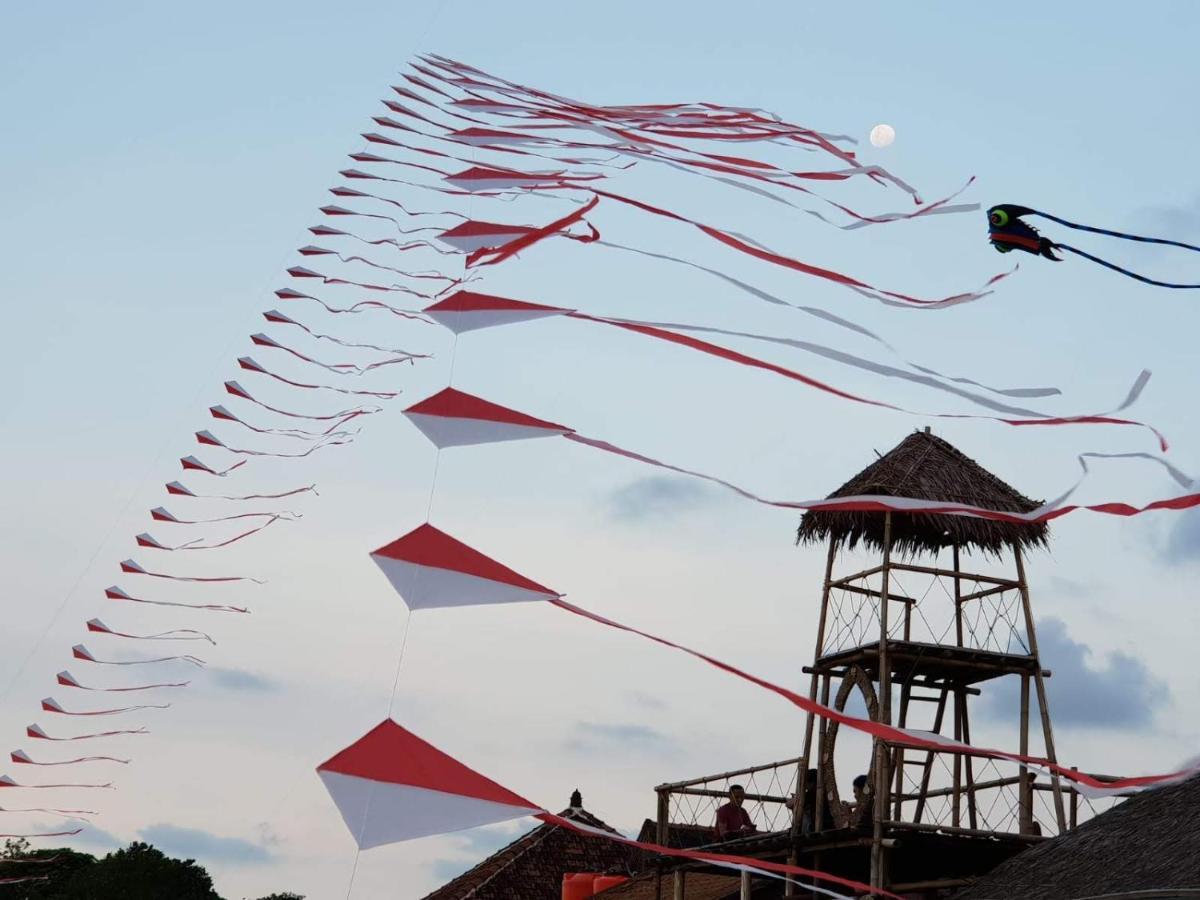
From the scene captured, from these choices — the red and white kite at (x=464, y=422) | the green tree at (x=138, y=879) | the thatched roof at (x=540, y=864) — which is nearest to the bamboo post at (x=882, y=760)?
the red and white kite at (x=464, y=422)

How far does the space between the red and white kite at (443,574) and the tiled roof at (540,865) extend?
68.6 feet

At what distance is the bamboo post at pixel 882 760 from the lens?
1491 centimetres

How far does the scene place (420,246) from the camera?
474 inches

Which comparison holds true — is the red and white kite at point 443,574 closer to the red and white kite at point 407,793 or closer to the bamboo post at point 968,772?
the red and white kite at point 407,793

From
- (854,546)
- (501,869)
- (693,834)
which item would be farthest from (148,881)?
(854,546)

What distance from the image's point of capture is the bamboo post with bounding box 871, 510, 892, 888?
14.9m

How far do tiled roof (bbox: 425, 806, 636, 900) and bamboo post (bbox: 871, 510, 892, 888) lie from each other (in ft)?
42.2

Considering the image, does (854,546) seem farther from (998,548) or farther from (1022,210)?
(1022,210)

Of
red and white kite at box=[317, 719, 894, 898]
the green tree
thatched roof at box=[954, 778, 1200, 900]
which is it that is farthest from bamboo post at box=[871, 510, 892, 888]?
the green tree

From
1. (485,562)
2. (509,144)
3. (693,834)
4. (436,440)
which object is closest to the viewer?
(485,562)

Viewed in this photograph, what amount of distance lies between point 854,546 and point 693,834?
555 centimetres

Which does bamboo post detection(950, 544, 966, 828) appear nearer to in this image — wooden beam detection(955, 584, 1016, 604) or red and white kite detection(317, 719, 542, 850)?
wooden beam detection(955, 584, 1016, 604)

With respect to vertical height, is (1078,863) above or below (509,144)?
below

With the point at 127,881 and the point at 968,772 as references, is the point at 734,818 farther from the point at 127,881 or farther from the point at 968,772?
the point at 127,881
